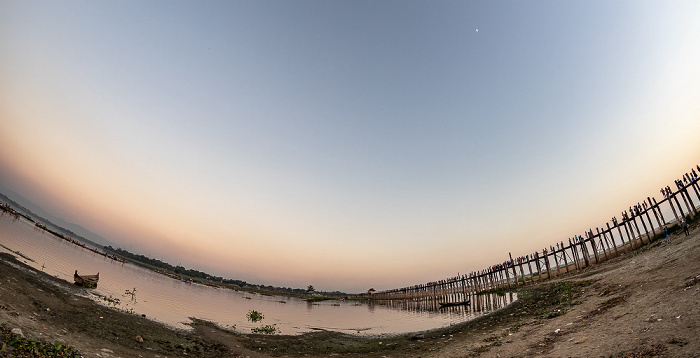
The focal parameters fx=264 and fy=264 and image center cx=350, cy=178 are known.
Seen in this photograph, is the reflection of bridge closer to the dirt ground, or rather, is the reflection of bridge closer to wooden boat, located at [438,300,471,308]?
wooden boat, located at [438,300,471,308]

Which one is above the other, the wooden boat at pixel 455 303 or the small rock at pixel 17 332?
the small rock at pixel 17 332

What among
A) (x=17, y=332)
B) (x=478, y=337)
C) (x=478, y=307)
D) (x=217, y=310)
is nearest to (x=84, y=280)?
(x=217, y=310)

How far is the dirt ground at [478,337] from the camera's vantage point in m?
5.77

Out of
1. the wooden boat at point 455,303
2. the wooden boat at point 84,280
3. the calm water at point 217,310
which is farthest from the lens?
the wooden boat at point 455,303

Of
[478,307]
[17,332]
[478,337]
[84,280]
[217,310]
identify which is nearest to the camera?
[17,332]

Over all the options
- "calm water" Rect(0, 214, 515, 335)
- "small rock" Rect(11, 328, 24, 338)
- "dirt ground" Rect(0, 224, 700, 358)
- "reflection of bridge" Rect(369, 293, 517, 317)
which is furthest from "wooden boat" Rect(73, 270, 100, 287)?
"reflection of bridge" Rect(369, 293, 517, 317)

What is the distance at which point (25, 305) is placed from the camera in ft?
30.3

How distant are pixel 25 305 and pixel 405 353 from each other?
573 inches

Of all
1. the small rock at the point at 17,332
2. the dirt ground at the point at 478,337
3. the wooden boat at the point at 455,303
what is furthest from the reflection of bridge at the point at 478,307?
the small rock at the point at 17,332

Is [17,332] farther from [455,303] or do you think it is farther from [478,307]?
[455,303]

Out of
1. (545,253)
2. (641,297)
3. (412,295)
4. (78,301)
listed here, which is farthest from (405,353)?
(412,295)

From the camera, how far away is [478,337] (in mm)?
12211

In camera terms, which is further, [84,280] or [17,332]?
[84,280]

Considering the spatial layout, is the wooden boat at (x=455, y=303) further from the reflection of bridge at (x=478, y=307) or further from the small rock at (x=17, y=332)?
the small rock at (x=17, y=332)
